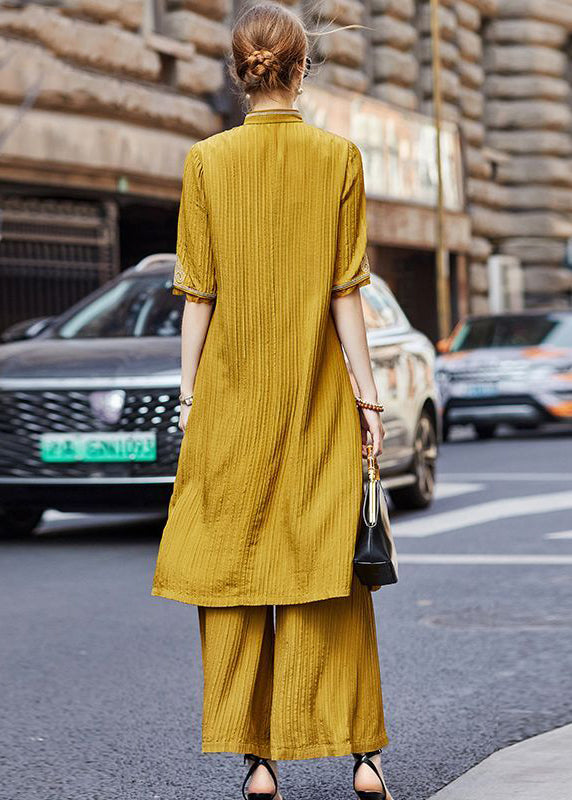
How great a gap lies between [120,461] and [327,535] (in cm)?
489

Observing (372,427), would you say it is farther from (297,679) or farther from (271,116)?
(271,116)

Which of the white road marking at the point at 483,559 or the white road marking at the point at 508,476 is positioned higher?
the white road marking at the point at 483,559

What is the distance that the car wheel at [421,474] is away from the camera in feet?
34.4

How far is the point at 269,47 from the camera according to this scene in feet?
11.9

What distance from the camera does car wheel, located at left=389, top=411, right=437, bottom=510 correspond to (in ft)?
34.4

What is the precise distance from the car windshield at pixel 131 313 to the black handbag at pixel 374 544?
5.59 metres

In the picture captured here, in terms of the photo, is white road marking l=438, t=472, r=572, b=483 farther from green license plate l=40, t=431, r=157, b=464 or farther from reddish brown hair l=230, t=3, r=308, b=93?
reddish brown hair l=230, t=3, r=308, b=93

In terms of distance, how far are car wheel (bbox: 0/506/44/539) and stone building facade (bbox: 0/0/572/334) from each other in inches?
120

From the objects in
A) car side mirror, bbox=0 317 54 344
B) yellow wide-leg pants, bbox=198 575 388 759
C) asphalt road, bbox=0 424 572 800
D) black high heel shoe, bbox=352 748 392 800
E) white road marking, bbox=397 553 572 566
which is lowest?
white road marking, bbox=397 553 572 566

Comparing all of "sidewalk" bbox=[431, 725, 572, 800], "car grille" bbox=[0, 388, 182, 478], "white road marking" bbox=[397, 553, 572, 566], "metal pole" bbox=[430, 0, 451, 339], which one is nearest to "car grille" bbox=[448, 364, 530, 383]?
"metal pole" bbox=[430, 0, 451, 339]

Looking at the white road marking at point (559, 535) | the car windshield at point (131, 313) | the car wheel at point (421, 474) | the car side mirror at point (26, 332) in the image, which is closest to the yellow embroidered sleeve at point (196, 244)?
the car windshield at point (131, 313)

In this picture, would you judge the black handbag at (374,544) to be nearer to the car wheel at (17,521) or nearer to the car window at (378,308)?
the car wheel at (17,521)

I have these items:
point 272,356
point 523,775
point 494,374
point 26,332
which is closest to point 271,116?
point 272,356

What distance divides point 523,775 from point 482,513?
6.26 metres
